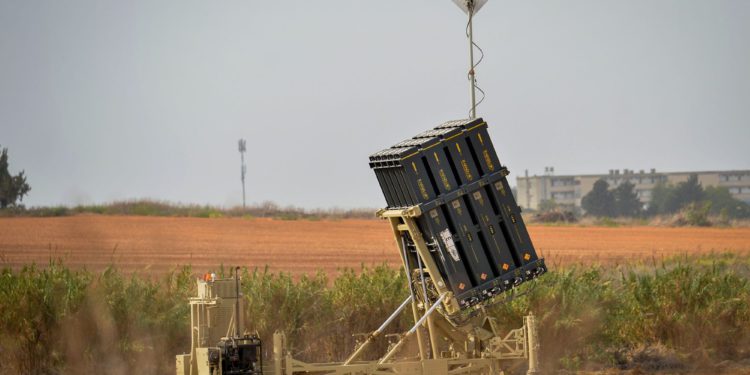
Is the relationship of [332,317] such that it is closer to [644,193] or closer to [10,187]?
[10,187]

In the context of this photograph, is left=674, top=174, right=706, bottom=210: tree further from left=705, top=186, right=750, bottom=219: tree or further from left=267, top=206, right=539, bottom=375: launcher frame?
left=267, top=206, right=539, bottom=375: launcher frame

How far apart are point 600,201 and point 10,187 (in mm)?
80395

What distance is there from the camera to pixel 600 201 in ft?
397

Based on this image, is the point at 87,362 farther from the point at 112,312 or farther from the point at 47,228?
the point at 47,228

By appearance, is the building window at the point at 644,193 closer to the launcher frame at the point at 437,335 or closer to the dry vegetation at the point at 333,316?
the dry vegetation at the point at 333,316

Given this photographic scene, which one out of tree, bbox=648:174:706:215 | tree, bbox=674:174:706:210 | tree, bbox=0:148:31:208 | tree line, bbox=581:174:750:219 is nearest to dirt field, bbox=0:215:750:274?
tree, bbox=0:148:31:208

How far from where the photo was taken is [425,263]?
20.7 metres

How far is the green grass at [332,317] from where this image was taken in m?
25.5

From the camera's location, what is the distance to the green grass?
2553 cm

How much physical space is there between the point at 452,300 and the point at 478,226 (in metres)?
1.27

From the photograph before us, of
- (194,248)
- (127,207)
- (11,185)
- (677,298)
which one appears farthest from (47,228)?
(677,298)

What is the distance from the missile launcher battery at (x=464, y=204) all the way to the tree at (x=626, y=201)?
3806 inches

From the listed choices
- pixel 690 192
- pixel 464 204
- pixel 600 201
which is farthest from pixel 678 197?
pixel 464 204

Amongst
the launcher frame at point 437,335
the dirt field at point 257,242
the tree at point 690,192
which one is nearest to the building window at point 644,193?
the tree at point 690,192
